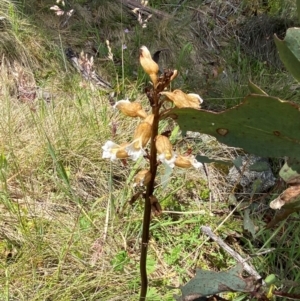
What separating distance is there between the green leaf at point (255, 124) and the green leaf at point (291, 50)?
0.34 ft

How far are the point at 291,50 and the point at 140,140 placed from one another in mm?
294

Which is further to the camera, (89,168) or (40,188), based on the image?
(89,168)

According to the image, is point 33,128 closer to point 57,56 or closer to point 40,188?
point 40,188

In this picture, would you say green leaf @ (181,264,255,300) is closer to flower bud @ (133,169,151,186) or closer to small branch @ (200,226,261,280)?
flower bud @ (133,169,151,186)

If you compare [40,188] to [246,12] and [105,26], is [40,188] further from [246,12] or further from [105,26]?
[246,12]

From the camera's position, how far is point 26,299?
161 cm

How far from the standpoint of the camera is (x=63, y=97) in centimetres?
262

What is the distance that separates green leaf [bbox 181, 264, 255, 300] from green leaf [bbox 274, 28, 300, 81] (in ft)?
1.58

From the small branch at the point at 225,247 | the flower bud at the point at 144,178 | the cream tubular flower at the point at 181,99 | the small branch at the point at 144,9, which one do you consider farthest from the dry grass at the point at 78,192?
the small branch at the point at 144,9

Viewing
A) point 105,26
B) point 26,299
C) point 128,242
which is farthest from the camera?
point 105,26

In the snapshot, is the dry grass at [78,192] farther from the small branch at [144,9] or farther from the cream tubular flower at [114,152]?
the small branch at [144,9]

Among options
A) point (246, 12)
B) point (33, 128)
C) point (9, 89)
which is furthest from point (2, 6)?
point (246, 12)

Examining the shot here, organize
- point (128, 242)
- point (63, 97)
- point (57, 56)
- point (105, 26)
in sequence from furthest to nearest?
point (105, 26) < point (57, 56) < point (63, 97) < point (128, 242)

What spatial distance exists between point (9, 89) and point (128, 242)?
1.20m
